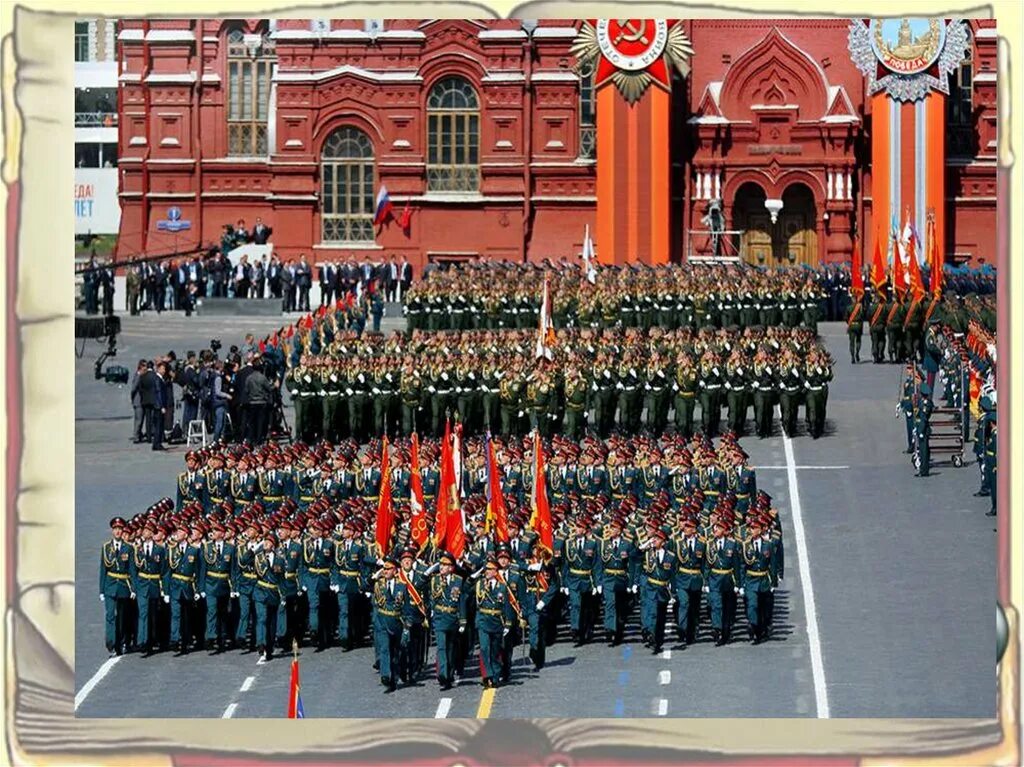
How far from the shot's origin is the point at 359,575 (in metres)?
24.0

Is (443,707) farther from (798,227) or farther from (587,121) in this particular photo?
(587,121)

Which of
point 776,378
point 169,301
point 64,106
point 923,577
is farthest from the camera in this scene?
point 169,301

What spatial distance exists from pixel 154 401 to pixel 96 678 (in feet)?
38.7

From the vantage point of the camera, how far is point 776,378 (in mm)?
34094

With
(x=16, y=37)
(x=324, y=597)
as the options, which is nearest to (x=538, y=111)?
(x=324, y=597)

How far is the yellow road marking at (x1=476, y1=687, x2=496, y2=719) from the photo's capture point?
21.5 meters

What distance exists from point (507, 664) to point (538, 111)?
33.5 meters

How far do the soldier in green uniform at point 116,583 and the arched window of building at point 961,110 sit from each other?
33222 millimetres

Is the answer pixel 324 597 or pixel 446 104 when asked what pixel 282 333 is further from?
pixel 446 104

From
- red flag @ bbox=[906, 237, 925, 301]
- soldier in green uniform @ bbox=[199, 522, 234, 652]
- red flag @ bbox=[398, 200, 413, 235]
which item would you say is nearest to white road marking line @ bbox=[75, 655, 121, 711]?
soldier in green uniform @ bbox=[199, 522, 234, 652]

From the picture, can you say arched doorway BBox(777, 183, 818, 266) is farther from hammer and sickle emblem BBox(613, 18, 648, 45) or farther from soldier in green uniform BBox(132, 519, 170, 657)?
soldier in green uniform BBox(132, 519, 170, 657)

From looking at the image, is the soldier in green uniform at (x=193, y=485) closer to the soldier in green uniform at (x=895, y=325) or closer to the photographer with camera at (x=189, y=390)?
the photographer with camera at (x=189, y=390)

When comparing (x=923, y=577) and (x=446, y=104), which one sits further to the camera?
(x=446, y=104)

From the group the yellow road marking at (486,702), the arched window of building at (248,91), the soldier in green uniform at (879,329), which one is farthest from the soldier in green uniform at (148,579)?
the arched window of building at (248,91)
